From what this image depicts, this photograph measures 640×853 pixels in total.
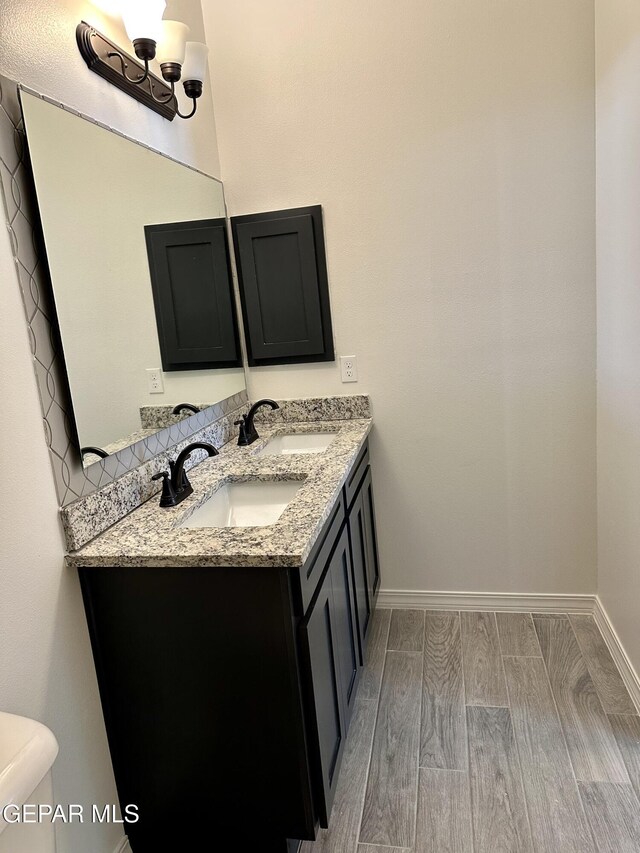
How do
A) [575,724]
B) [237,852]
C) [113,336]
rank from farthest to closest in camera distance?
1. [575,724]
2. [113,336]
3. [237,852]

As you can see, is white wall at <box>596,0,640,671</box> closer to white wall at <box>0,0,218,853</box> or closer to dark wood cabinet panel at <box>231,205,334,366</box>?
dark wood cabinet panel at <box>231,205,334,366</box>

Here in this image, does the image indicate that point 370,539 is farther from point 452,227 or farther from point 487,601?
point 452,227

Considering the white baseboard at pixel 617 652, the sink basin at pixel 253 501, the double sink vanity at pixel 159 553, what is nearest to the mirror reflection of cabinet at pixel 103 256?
the double sink vanity at pixel 159 553

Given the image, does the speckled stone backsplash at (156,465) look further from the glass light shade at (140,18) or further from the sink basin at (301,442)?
the glass light shade at (140,18)

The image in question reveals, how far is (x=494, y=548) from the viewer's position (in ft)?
9.09

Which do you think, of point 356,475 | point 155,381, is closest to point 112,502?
point 155,381

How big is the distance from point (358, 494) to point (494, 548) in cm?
80

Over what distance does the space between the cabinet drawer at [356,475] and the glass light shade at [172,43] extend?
147 centimetres

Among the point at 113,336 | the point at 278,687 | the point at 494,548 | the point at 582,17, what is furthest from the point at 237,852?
the point at 582,17

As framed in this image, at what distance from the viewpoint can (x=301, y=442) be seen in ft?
8.81

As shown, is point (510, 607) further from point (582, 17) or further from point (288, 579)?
point (582, 17)

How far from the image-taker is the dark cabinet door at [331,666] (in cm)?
155

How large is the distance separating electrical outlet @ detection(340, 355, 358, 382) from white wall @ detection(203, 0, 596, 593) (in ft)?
0.10

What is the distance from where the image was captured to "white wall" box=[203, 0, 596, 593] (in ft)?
7.86
